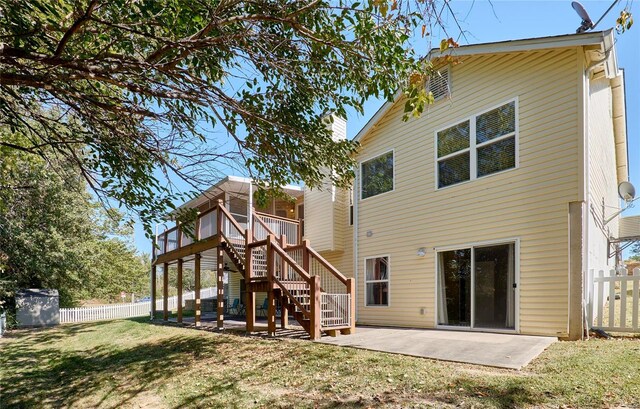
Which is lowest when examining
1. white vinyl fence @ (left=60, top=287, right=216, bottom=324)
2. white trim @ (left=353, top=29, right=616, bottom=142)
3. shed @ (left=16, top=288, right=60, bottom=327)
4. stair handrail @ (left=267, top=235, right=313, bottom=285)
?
white vinyl fence @ (left=60, top=287, right=216, bottom=324)

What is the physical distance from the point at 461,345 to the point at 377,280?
178 inches

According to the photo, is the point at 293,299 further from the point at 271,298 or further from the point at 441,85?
the point at 441,85

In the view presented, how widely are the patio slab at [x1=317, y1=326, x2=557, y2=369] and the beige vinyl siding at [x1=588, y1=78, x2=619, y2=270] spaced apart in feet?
8.33

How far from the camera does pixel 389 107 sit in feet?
35.1

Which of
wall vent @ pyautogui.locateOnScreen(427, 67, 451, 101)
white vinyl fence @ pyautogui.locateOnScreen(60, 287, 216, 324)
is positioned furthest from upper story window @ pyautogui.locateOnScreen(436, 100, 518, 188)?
white vinyl fence @ pyautogui.locateOnScreen(60, 287, 216, 324)

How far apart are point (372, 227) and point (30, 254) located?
15816mm

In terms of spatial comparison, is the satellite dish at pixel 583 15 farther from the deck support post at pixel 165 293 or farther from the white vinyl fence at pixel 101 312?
the white vinyl fence at pixel 101 312

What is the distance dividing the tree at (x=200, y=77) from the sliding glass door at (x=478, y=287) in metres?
3.73

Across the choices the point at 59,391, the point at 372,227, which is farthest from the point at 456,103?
the point at 59,391

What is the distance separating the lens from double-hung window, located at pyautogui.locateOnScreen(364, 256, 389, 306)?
1053cm

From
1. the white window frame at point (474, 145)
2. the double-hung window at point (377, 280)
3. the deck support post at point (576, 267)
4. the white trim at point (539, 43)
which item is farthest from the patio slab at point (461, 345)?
the white trim at point (539, 43)

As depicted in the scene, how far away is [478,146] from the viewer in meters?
8.62

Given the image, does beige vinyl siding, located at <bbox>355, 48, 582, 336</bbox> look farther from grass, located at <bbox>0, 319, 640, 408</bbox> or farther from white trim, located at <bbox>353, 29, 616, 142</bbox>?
grass, located at <bbox>0, 319, 640, 408</bbox>

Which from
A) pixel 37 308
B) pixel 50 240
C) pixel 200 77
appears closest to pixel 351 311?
pixel 200 77
